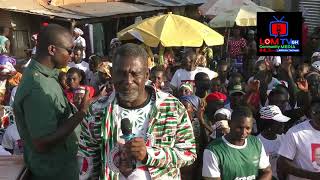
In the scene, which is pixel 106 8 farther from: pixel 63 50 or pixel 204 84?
pixel 63 50

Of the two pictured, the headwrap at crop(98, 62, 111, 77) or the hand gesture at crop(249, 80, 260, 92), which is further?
the headwrap at crop(98, 62, 111, 77)

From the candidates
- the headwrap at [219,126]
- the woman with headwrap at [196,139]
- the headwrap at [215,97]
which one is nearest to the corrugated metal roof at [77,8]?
the headwrap at [215,97]

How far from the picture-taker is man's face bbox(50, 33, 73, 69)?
366 cm

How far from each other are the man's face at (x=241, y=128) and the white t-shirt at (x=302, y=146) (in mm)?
466

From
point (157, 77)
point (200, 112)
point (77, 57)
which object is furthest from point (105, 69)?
point (200, 112)

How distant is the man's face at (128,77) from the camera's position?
2920mm

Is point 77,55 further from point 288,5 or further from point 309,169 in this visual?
point 288,5

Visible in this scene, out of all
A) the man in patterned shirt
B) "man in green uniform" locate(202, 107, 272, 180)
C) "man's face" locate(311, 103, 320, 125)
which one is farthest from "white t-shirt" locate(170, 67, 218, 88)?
the man in patterned shirt

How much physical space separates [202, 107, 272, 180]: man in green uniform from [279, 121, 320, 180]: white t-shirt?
37 centimetres

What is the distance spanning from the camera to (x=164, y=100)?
119 inches

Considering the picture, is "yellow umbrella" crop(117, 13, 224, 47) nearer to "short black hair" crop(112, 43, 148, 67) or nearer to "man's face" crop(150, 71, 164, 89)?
"man's face" crop(150, 71, 164, 89)

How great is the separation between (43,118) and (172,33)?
7.58 m

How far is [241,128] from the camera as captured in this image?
4.39 meters

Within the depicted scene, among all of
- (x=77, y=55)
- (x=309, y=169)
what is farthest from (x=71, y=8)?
(x=309, y=169)
